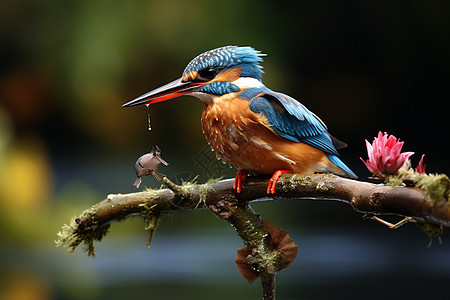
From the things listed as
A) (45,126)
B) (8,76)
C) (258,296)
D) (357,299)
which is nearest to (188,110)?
(45,126)

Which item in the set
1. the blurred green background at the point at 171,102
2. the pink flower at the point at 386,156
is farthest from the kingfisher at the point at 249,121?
the blurred green background at the point at 171,102

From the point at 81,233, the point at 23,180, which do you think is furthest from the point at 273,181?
the point at 23,180

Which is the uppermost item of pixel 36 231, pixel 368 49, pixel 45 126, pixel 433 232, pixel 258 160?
pixel 368 49

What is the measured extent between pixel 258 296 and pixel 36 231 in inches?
36.3

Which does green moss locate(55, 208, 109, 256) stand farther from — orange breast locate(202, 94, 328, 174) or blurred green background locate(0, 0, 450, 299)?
blurred green background locate(0, 0, 450, 299)

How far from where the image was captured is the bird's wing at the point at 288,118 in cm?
81

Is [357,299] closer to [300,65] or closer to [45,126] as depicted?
[300,65]

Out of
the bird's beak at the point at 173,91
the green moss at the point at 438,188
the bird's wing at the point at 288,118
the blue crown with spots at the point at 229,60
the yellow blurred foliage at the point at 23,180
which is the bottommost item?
the green moss at the point at 438,188

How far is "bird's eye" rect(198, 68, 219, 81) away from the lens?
0.84 meters

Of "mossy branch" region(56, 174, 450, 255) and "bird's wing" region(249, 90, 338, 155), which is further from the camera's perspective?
"bird's wing" region(249, 90, 338, 155)

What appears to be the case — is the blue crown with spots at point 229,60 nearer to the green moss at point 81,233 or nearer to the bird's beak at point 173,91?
the bird's beak at point 173,91

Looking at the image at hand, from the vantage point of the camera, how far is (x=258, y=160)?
82 centimetres

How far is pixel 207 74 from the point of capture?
840 millimetres

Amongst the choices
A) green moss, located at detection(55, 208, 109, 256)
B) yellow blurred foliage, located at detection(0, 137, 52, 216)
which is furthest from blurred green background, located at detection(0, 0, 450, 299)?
green moss, located at detection(55, 208, 109, 256)
